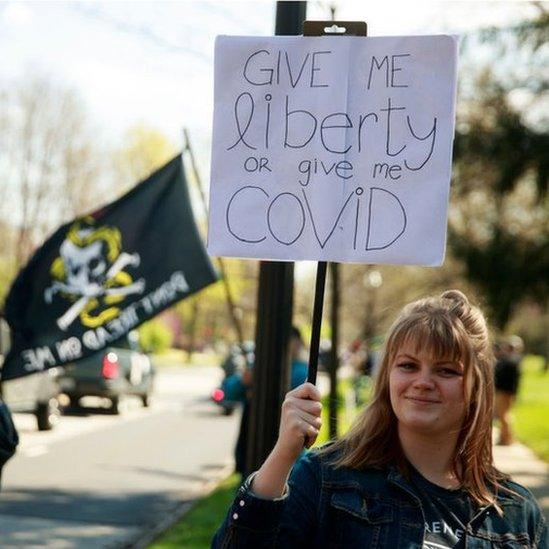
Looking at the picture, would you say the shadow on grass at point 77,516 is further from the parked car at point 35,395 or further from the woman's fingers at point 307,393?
the woman's fingers at point 307,393

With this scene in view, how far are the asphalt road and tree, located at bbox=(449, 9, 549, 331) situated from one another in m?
4.10

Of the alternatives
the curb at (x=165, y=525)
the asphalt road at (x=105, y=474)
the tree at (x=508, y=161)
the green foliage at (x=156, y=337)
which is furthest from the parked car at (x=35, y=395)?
the green foliage at (x=156, y=337)

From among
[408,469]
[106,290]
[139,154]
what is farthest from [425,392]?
[139,154]

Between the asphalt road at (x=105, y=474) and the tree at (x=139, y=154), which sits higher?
the tree at (x=139, y=154)

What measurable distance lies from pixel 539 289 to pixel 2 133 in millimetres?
26292

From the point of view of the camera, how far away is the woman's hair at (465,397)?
2623 millimetres

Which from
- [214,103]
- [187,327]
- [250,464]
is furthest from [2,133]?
[187,327]

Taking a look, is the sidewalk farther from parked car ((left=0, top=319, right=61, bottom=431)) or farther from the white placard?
the white placard

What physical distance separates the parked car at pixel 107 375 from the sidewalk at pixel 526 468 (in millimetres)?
7294

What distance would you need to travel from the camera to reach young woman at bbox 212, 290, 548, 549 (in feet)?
8.19

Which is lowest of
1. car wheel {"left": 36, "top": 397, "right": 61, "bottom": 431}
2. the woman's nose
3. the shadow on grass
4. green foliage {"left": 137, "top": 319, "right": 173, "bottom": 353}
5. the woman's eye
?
green foliage {"left": 137, "top": 319, "right": 173, "bottom": 353}

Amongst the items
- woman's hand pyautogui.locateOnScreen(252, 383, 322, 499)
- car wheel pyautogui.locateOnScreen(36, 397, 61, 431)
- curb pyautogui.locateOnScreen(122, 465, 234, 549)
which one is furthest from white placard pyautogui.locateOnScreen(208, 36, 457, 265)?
car wheel pyautogui.locateOnScreen(36, 397, 61, 431)

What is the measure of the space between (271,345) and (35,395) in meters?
12.3

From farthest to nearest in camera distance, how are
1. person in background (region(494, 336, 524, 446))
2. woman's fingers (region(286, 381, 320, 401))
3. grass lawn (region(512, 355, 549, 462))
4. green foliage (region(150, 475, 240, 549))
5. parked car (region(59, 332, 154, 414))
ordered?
parked car (region(59, 332, 154, 414)) → grass lawn (region(512, 355, 549, 462)) → person in background (region(494, 336, 524, 446)) → green foliage (region(150, 475, 240, 549)) → woman's fingers (region(286, 381, 320, 401))
